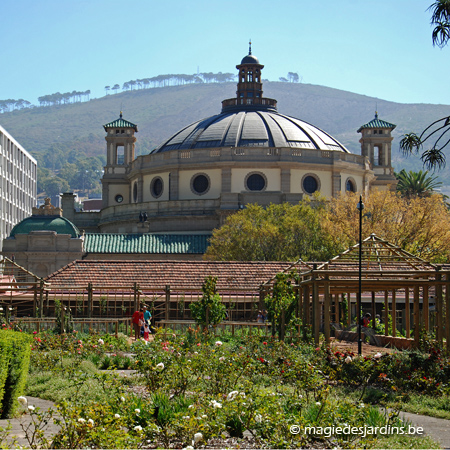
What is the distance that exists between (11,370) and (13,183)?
100 m

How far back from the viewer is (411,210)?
5456cm

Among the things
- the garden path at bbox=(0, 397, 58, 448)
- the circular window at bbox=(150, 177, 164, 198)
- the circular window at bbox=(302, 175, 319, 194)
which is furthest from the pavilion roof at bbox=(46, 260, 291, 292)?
the circular window at bbox=(150, 177, 164, 198)

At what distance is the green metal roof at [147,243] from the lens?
212ft

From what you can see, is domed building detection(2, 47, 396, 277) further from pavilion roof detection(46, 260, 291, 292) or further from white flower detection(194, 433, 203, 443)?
white flower detection(194, 433, 203, 443)

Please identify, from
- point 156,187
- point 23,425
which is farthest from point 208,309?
point 156,187

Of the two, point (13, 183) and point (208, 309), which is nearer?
point (208, 309)

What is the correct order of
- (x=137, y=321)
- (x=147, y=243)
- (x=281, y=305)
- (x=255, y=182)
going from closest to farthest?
(x=281, y=305), (x=137, y=321), (x=147, y=243), (x=255, y=182)

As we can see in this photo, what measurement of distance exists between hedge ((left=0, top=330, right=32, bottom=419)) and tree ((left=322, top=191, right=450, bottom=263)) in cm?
3878

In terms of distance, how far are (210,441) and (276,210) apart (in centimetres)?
4784

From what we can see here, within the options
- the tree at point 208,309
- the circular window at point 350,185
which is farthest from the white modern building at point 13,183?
the tree at point 208,309

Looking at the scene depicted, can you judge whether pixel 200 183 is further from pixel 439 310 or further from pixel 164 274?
pixel 439 310

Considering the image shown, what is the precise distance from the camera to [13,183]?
111 m

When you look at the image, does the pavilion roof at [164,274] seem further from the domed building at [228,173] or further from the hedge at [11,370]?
the domed building at [228,173]

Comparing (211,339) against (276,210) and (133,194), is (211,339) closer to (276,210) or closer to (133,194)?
(276,210)
